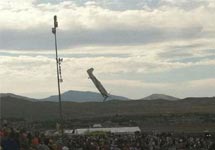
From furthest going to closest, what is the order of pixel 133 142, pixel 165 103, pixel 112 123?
pixel 165 103 < pixel 112 123 < pixel 133 142

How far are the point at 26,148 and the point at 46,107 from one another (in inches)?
4679

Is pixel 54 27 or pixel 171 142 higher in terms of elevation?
pixel 54 27

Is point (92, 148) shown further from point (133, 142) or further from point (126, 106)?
point (126, 106)

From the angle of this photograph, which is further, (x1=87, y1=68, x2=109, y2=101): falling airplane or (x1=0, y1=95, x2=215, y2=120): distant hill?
(x1=0, y1=95, x2=215, y2=120): distant hill

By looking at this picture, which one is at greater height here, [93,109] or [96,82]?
[96,82]

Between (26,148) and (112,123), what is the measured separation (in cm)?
7136

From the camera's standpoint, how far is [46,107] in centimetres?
13850

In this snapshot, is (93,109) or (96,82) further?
(93,109)

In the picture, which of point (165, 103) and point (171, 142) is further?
point (165, 103)

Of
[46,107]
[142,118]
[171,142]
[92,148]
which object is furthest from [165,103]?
[92,148]

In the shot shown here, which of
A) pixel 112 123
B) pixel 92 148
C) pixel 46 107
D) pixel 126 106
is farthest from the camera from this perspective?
pixel 126 106

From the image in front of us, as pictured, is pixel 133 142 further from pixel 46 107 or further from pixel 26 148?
pixel 46 107

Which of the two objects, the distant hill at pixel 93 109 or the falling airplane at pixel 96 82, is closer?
the falling airplane at pixel 96 82

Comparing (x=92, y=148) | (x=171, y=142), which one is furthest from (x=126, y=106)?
(x=92, y=148)
